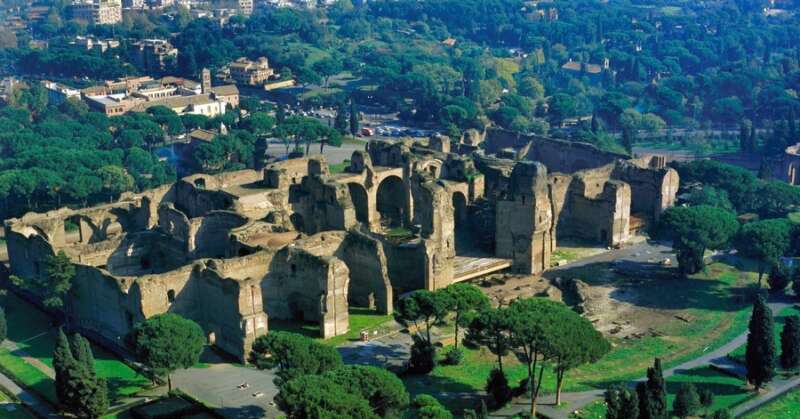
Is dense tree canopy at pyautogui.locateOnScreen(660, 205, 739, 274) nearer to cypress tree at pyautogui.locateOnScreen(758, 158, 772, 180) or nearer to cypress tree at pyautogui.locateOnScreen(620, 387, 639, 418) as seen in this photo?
cypress tree at pyautogui.locateOnScreen(758, 158, 772, 180)

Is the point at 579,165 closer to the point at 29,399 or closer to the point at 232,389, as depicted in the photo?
the point at 232,389

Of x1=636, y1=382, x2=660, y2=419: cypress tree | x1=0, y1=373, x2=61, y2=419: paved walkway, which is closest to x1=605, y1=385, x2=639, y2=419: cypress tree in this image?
x1=636, y1=382, x2=660, y2=419: cypress tree

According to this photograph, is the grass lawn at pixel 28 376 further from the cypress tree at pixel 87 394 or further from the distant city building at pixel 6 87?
the distant city building at pixel 6 87

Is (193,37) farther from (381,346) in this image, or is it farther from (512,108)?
(381,346)

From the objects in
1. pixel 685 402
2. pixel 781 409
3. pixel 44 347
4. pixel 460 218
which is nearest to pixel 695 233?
pixel 460 218

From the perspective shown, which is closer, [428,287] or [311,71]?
[428,287]

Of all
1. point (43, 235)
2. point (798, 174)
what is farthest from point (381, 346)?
point (798, 174)

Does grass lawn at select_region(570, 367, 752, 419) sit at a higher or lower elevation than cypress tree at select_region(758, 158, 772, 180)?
lower

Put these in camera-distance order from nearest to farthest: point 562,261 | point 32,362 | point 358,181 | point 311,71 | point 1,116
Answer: point 32,362
point 562,261
point 358,181
point 1,116
point 311,71
